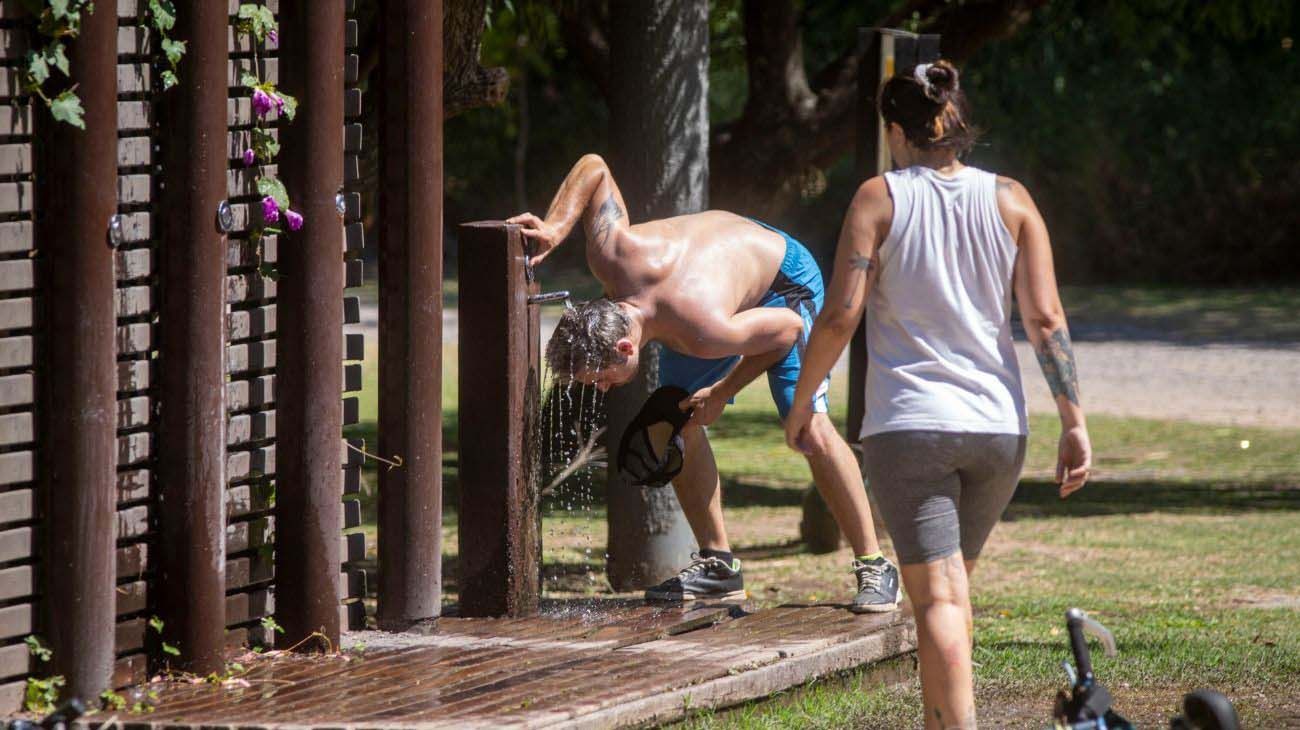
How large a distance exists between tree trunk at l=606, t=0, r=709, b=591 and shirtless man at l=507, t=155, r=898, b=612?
1.84m

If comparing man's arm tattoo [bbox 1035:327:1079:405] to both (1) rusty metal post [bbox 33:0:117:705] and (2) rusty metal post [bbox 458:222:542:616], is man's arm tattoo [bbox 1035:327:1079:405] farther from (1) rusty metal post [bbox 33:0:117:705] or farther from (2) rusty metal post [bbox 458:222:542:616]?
(1) rusty metal post [bbox 33:0:117:705]

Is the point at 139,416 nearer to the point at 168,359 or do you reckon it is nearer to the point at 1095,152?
the point at 168,359

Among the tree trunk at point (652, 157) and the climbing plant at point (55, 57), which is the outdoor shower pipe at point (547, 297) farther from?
the tree trunk at point (652, 157)

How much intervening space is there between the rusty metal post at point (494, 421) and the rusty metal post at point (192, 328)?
122 centimetres

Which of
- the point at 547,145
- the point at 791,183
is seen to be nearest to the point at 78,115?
the point at 791,183

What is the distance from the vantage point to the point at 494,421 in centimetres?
609

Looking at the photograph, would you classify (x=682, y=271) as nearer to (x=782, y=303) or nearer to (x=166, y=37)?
(x=782, y=303)

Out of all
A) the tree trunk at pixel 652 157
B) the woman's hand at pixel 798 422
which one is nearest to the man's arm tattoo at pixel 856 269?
the woman's hand at pixel 798 422

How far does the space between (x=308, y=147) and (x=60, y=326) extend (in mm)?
1038

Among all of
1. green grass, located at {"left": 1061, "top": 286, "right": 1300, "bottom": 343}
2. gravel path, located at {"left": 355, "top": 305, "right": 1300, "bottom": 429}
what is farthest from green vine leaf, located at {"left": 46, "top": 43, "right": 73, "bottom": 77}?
green grass, located at {"left": 1061, "top": 286, "right": 1300, "bottom": 343}

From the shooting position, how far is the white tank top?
432 cm

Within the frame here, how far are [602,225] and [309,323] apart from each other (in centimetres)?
122

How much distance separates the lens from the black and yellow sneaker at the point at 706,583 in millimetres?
6555

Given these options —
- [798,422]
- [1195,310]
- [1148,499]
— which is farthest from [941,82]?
Result: [1195,310]
